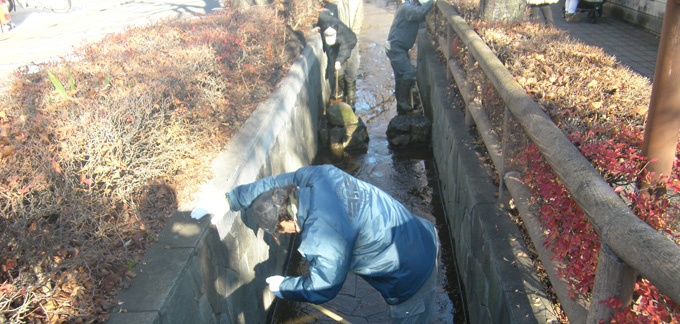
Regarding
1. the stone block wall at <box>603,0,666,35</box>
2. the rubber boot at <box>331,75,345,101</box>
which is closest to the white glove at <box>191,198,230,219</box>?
the rubber boot at <box>331,75,345,101</box>

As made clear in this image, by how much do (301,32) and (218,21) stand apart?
5.39ft

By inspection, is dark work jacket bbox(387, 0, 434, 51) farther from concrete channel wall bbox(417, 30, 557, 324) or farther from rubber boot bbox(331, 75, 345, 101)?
concrete channel wall bbox(417, 30, 557, 324)

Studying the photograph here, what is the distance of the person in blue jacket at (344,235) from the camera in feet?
9.07

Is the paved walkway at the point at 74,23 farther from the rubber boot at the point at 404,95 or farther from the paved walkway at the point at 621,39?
the paved walkway at the point at 621,39

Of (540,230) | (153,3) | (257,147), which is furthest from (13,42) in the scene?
(540,230)

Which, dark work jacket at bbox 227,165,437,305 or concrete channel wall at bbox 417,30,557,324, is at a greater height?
dark work jacket at bbox 227,165,437,305

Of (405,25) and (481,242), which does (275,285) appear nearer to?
(481,242)

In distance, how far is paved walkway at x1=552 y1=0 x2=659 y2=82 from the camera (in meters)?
7.10

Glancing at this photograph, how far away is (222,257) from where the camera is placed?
11.2ft

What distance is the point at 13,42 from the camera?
43.9ft

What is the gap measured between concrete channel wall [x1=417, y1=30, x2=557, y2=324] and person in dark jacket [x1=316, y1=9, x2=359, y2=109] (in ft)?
11.8

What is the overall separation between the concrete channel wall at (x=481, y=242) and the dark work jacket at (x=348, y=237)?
0.45 m

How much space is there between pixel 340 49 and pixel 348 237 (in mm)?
7416

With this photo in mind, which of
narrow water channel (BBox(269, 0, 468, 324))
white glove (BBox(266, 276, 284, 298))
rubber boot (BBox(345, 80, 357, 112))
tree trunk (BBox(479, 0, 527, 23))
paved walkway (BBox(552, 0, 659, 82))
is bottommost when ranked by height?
narrow water channel (BBox(269, 0, 468, 324))
